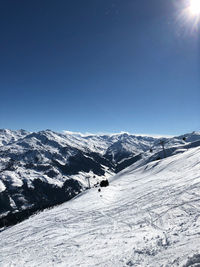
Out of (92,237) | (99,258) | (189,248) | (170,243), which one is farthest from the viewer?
(92,237)

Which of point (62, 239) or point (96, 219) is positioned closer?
point (62, 239)

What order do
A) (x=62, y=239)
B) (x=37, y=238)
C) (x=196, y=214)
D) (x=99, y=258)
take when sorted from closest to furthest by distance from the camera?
(x=99, y=258), (x=196, y=214), (x=62, y=239), (x=37, y=238)

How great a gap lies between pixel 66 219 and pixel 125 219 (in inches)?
426

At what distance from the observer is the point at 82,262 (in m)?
13.8

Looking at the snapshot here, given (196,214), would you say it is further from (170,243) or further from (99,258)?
(99,258)

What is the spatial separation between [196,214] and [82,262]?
1056 cm

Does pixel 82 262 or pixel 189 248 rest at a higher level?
pixel 189 248

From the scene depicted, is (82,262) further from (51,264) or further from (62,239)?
(62,239)

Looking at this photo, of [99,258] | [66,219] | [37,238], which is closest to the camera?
[99,258]

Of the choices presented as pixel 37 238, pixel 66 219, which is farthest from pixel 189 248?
pixel 66 219

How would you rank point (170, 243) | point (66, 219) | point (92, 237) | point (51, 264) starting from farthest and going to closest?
point (66, 219) < point (92, 237) < point (51, 264) < point (170, 243)

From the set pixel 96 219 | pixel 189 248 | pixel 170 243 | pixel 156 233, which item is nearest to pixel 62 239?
Result: pixel 96 219

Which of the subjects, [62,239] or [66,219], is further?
[66,219]

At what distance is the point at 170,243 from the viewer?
41.0 feet
